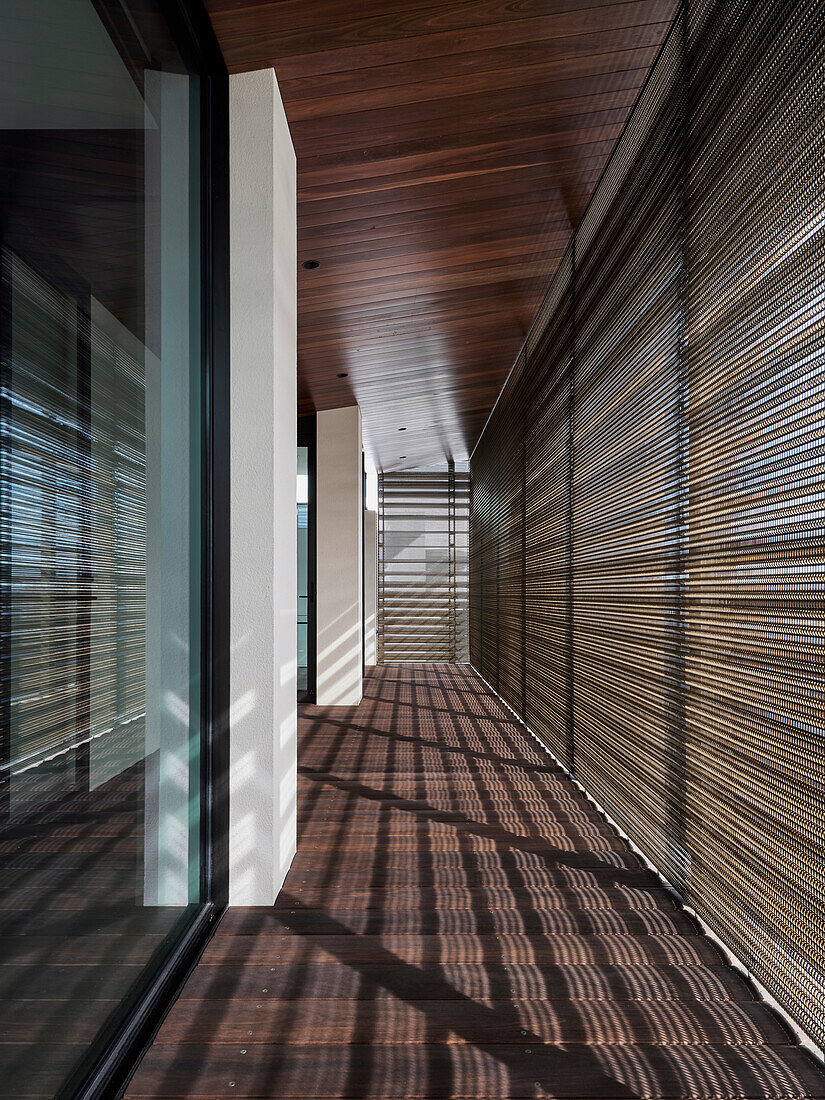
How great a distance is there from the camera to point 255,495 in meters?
2.68

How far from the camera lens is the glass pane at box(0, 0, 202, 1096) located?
51.9 inches

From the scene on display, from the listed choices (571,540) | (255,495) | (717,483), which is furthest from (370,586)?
(717,483)

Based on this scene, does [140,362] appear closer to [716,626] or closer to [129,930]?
[129,930]

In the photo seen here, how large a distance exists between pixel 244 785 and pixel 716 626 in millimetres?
1648

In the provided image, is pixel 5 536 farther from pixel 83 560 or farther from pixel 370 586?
pixel 370 586

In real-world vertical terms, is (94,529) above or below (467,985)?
above

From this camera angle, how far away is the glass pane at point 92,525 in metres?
1.32

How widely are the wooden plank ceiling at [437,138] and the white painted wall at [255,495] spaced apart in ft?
0.97

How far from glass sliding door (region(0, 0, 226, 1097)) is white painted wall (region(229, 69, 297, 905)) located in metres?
0.19

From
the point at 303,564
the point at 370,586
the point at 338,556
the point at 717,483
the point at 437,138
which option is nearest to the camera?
the point at 717,483

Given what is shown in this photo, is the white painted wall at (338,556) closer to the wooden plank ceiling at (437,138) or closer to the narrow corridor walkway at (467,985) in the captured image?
the wooden plank ceiling at (437,138)

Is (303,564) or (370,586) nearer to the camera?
(303,564)

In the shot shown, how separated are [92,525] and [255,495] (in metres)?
1.06

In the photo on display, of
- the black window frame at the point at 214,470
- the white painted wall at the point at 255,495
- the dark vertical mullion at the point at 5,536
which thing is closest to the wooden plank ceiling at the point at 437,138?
the black window frame at the point at 214,470
